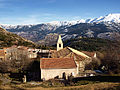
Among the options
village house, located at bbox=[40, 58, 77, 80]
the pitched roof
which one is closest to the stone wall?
village house, located at bbox=[40, 58, 77, 80]

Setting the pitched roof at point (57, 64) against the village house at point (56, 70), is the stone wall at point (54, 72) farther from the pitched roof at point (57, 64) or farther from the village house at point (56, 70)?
the pitched roof at point (57, 64)

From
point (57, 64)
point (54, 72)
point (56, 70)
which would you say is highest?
point (57, 64)

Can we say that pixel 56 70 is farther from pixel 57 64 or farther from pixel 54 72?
pixel 57 64

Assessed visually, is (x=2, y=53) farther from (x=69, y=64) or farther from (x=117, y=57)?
(x=117, y=57)

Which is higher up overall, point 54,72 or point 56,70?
point 56,70

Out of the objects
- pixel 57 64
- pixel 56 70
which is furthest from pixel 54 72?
pixel 57 64

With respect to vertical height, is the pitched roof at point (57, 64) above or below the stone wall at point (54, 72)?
above

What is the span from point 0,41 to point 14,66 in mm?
56721

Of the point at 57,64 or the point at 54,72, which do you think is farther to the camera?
the point at 57,64

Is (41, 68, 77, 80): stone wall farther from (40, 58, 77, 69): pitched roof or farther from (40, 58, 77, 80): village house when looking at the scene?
(40, 58, 77, 69): pitched roof

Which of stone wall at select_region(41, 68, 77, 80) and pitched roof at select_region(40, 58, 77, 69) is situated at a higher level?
pitched roof at select_region(40, 58, 77, 69)

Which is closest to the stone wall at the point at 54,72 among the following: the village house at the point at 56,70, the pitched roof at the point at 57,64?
the village house at the point at 56,70

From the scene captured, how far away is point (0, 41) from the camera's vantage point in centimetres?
9056

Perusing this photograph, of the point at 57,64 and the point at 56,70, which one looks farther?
the point at 57,64
